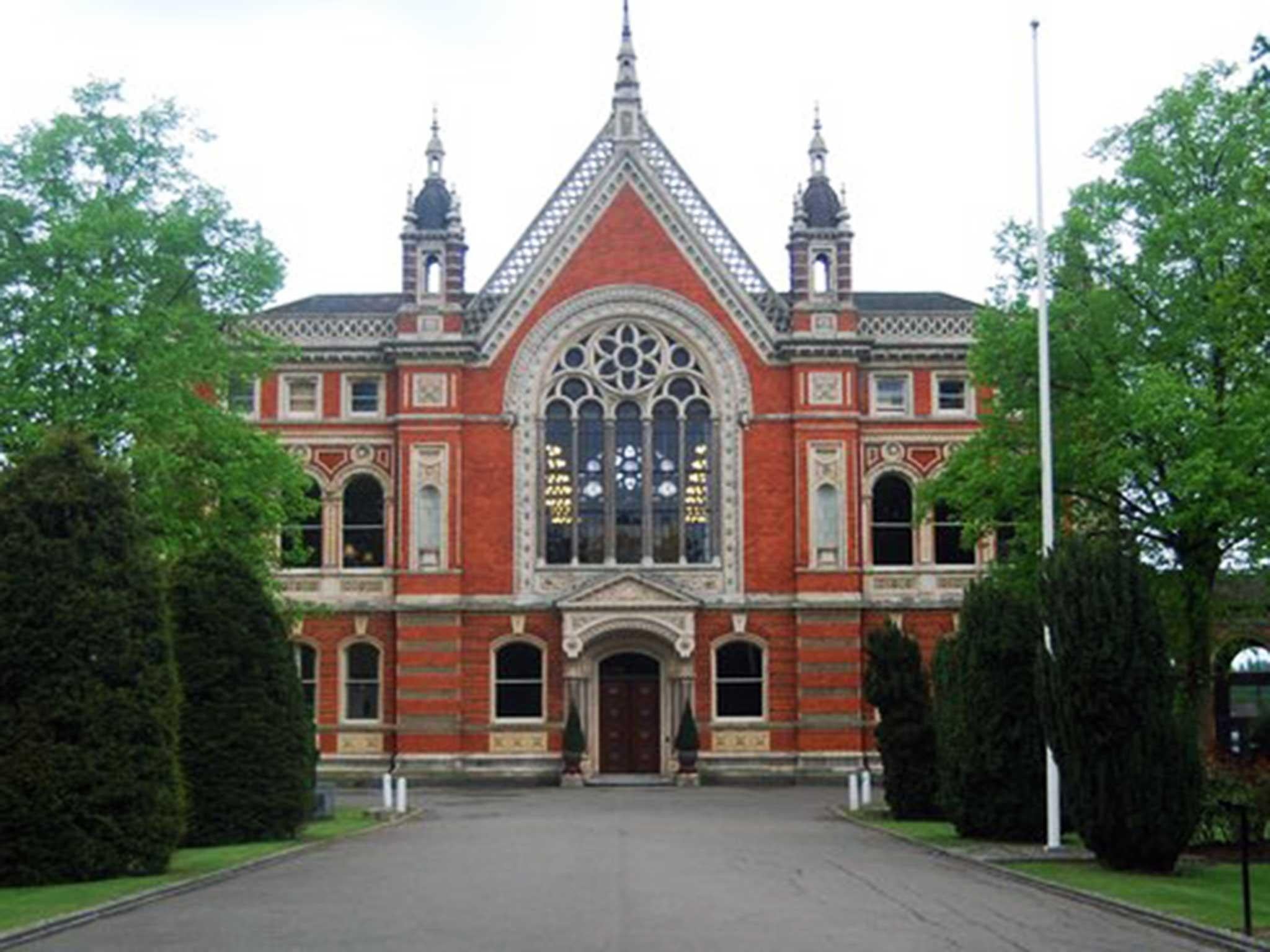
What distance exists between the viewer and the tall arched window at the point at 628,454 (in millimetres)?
52406

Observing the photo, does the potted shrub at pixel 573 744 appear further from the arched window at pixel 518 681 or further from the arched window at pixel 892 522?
the arched window at pixel 892 522

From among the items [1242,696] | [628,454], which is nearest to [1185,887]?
[628,454]

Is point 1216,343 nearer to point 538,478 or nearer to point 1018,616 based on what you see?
point 1018,616

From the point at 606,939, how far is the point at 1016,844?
46.7ft

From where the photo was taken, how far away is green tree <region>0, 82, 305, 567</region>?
31844 mm

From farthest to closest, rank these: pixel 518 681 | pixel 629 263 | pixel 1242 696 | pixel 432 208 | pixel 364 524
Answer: pixel 1242 696 < pixel 432 208 < pixel 629 263 < pixel 364 524 < pixel 518 681

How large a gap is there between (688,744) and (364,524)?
1202 cm

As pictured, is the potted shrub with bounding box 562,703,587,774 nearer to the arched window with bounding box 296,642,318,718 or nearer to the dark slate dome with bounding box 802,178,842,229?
the arched window with bounding box 296,642,318,718

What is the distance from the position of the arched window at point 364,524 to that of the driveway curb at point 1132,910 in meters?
27.7

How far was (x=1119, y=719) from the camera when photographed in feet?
78.7

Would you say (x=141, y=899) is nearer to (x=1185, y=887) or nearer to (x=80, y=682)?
(x=80, y=682)

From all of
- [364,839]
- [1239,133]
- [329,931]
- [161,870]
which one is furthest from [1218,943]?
[1239,133]

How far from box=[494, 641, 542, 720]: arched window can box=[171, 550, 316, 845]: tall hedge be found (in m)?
21.5

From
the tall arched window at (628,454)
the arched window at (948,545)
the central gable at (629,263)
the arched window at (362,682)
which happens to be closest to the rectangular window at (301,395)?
the central gable at (629,263)
